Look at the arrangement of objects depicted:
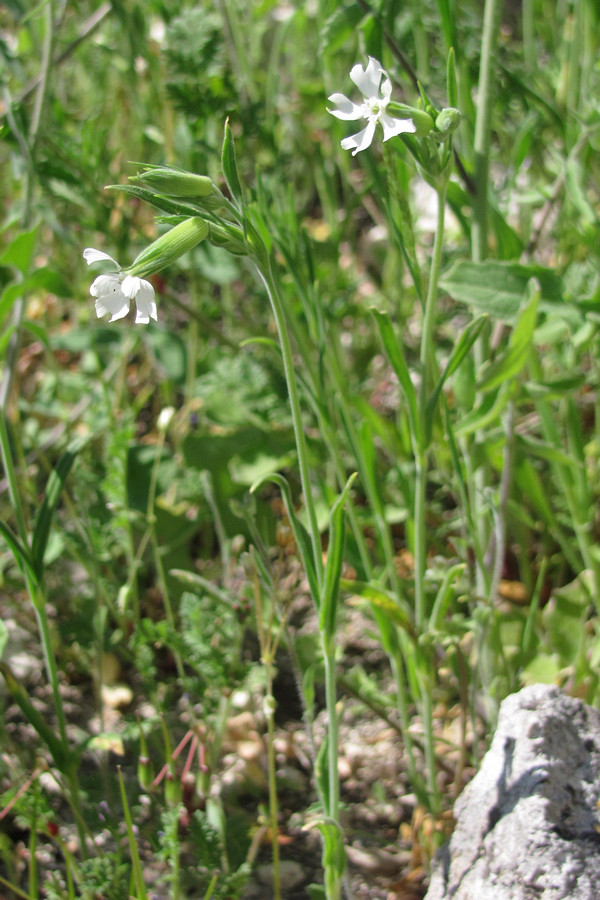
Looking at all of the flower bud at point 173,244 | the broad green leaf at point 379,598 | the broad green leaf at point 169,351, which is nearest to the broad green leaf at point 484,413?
the broad green leaf at point 379,598

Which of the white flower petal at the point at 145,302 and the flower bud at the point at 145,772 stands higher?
the white flower petal at the point at 145,302

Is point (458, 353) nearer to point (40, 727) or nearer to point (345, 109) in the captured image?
point (345, 109)

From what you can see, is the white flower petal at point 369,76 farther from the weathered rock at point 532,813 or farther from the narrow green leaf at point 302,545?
the weathered rock at point 532,813

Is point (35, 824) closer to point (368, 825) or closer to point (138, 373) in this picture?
point (368, 825)

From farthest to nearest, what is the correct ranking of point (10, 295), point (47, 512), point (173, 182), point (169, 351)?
point (169, 351)
point (10, 295)
point (47, 512)
point (173, 182)

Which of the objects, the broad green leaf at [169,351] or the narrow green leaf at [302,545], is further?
the broad green leaf at [169,351]

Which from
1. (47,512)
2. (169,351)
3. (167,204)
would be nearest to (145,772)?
(47,512)

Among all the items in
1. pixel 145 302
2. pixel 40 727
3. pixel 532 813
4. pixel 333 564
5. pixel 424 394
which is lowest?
pixel 532 813
